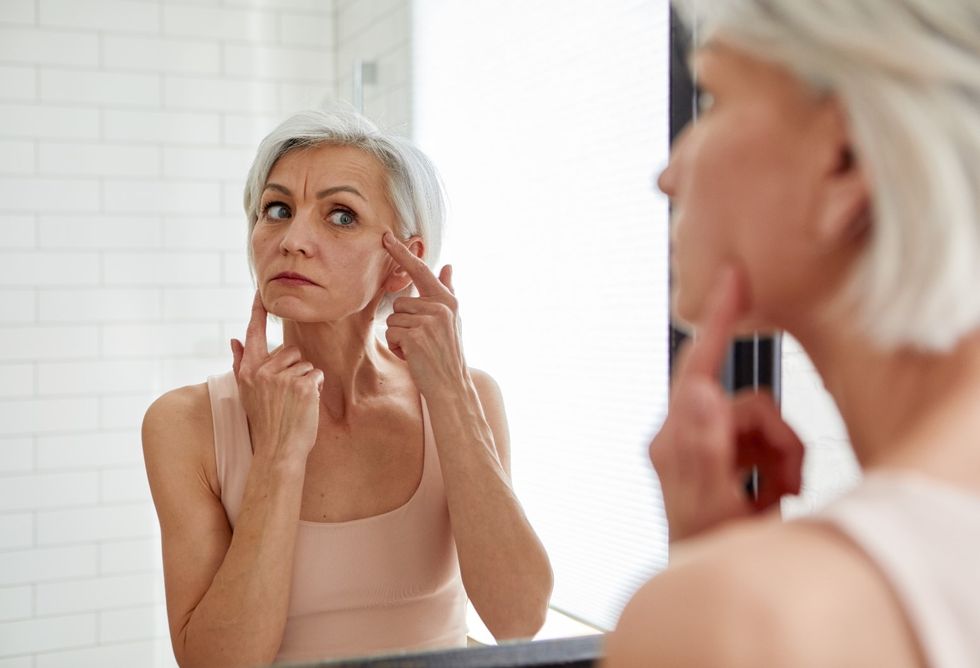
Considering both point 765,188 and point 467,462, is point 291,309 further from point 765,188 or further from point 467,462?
point 765,188

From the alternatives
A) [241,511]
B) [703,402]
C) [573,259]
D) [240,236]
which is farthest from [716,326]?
[240,236]

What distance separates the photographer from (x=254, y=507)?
754 millimetres

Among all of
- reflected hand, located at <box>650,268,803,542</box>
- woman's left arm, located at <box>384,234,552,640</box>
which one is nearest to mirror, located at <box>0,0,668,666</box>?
woman's left arm, located at <box>384,234,552,640</box>

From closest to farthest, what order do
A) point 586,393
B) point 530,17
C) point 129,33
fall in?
point 586,393
point 530,17
point 129,33

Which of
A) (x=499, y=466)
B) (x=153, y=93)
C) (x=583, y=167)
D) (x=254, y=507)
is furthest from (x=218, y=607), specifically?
(x=153, y=93)

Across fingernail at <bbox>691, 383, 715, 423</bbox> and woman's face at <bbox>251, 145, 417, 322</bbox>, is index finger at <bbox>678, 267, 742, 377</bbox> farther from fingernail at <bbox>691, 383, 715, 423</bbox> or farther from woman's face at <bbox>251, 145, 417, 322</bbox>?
woman's face at <bbox>251, 145, 417, 322</bbox>

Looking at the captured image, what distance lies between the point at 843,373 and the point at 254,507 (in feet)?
1.76

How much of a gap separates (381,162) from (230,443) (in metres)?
0.28

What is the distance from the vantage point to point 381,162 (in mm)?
879

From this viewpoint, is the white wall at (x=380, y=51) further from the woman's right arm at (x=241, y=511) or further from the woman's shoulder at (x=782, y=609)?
the woman's shoulder at (x=782, y=609)

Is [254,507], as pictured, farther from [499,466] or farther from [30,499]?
[30,499]

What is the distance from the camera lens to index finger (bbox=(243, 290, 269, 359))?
0.83 meters

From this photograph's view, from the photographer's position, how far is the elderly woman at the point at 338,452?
745 mm

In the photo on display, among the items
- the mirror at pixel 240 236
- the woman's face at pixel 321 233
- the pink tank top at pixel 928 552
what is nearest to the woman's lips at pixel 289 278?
the woman's face at pixel 321 233
